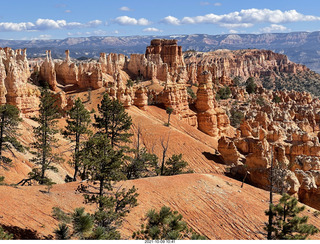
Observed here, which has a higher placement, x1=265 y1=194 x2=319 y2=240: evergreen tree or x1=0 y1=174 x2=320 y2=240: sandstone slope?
x1=265 y1=194 x2=319 y2=240: evergreen tree

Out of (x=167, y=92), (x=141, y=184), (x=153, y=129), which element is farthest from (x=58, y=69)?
(x=141, y=184)

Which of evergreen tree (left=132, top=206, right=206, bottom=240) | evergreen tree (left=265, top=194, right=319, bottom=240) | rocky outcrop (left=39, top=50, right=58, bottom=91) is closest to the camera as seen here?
evergreen tree (left=132, top=206, right=206, bottom=240)

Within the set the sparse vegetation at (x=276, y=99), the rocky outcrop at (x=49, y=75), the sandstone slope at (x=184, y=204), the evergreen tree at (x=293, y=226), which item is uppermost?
the rocky outcrop at (x=49, y=75)

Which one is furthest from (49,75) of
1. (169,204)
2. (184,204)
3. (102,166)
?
(102,166)

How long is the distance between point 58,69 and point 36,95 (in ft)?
71.9

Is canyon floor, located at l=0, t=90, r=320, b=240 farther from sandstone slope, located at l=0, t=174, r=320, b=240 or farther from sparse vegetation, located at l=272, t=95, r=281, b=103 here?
sparse vegetation, located at l=272, t=95, r=281, b=103

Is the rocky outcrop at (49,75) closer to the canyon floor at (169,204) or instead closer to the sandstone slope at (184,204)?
the canyon floor at (169,204)

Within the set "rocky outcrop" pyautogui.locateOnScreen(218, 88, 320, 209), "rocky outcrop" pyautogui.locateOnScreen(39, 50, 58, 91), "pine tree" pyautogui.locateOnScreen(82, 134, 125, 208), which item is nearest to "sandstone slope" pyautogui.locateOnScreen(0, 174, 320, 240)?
"pine tree" pyautogui.locateOnScreen(82, 134, 125, 208)

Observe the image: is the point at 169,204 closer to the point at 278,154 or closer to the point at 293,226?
the point at 293,226

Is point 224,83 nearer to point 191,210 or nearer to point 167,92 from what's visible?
point 167,92

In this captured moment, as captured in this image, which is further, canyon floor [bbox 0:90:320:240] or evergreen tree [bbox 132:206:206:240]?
canyon floor [bbox 0:90:320:240]

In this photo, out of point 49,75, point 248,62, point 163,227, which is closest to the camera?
point 163,227

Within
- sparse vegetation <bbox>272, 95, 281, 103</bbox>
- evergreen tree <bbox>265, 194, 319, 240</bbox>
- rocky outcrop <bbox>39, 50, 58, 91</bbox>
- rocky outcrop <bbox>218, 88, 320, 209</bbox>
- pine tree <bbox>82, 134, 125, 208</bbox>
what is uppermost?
rocky outcrop <bbox>39, 50, 58, 91</bbox>

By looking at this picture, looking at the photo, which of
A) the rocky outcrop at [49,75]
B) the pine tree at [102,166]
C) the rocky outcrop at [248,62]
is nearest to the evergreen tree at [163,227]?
the pine tree at [102,166]
